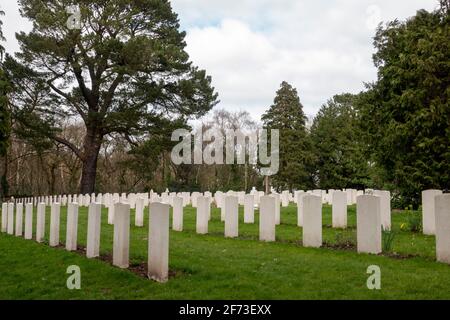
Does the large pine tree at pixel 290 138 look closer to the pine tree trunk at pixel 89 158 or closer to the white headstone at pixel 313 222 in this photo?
the pine tree trunk at pixel 89 158

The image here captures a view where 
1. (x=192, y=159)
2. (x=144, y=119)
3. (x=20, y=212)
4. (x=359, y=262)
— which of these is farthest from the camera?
(x=192, y=159)

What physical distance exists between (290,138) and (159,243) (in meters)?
35.7

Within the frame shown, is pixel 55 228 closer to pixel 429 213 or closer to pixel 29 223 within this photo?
pixel 29 223

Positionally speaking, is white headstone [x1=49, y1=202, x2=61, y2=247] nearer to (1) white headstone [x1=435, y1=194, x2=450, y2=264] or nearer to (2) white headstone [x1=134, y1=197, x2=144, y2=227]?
(2) white headstone [x1=134, y1=197, x2=144, y2=227]

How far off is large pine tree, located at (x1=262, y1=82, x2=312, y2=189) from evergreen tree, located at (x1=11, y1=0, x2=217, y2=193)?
12136mm

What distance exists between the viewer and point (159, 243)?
6805 mm

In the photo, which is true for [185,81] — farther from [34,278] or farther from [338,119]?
[34,278]

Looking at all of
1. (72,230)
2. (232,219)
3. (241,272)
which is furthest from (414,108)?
(72,230)

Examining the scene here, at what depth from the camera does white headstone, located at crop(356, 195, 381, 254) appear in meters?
8.06

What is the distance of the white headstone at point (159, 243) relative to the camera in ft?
21.7

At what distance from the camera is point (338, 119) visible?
4278 cm

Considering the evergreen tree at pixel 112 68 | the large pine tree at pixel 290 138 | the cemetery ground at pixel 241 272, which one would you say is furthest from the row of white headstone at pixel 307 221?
the large pine tree at pixel 290 138
